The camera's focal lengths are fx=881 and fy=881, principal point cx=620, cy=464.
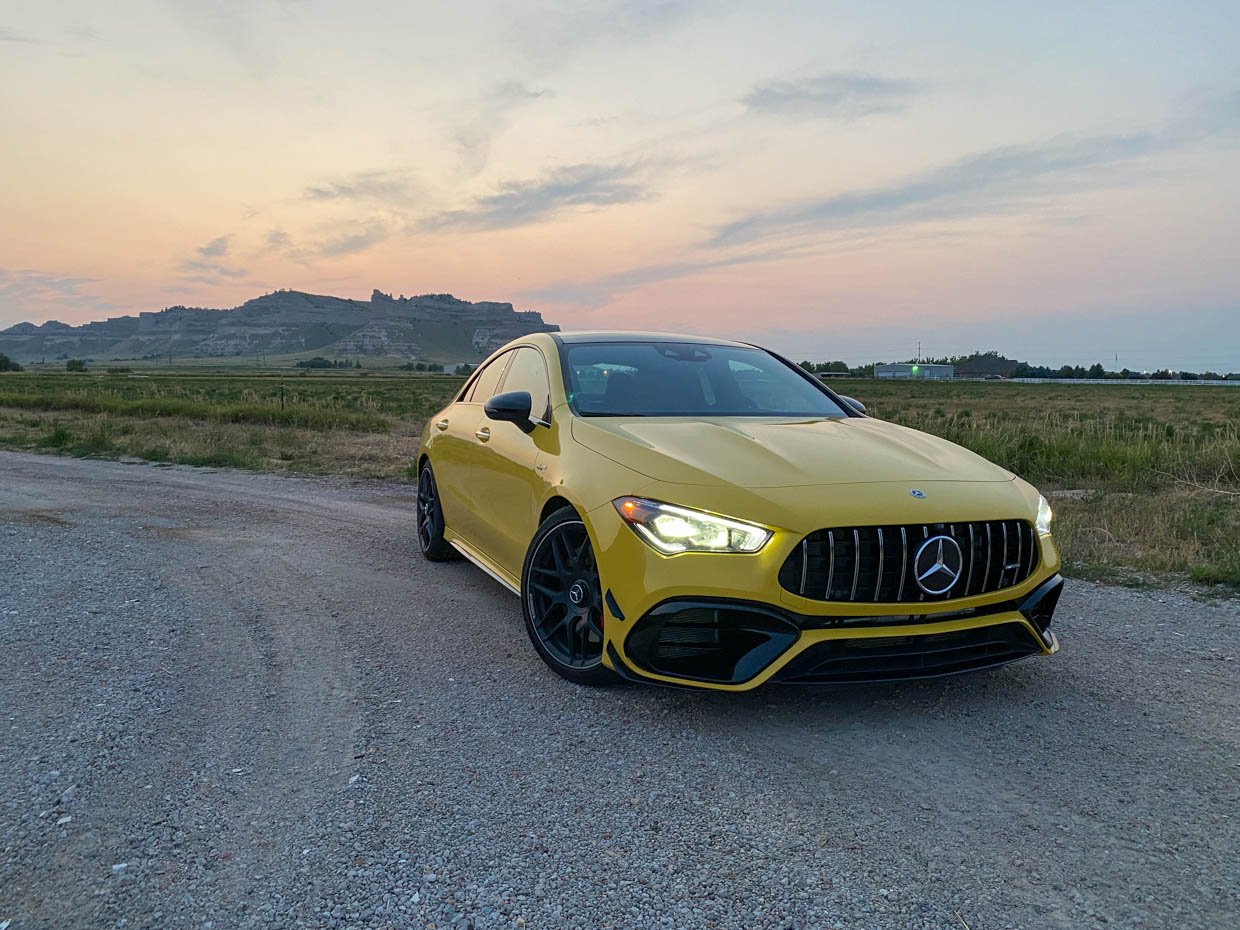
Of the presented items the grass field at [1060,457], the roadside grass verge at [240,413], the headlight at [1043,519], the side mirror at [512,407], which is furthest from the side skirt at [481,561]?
the roadside grass verge at [240,413]

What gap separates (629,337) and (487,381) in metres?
1.19

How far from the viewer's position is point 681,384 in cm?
475

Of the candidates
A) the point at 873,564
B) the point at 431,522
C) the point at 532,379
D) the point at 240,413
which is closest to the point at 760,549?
the point at 873,564

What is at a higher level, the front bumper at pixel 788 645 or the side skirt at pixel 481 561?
the front bumper at pixel 788 645

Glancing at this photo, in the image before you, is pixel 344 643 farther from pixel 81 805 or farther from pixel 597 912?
pixel 597 912

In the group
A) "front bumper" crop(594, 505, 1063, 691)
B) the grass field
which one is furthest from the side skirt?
the grass field

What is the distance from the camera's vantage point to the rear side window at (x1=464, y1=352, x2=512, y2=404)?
566cm

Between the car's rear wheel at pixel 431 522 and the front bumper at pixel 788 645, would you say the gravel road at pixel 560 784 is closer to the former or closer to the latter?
the front bumper at pixel 788 645

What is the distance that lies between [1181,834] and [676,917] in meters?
1.56

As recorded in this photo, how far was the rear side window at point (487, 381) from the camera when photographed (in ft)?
18.6

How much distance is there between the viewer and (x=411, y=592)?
17.6ft

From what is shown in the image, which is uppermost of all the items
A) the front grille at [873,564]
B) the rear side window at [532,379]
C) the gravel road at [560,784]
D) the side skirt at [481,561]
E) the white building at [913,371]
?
the white building at [913,371]

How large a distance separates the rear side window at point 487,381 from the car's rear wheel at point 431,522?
0.66 m

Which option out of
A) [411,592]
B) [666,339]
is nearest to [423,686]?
[411,592]
